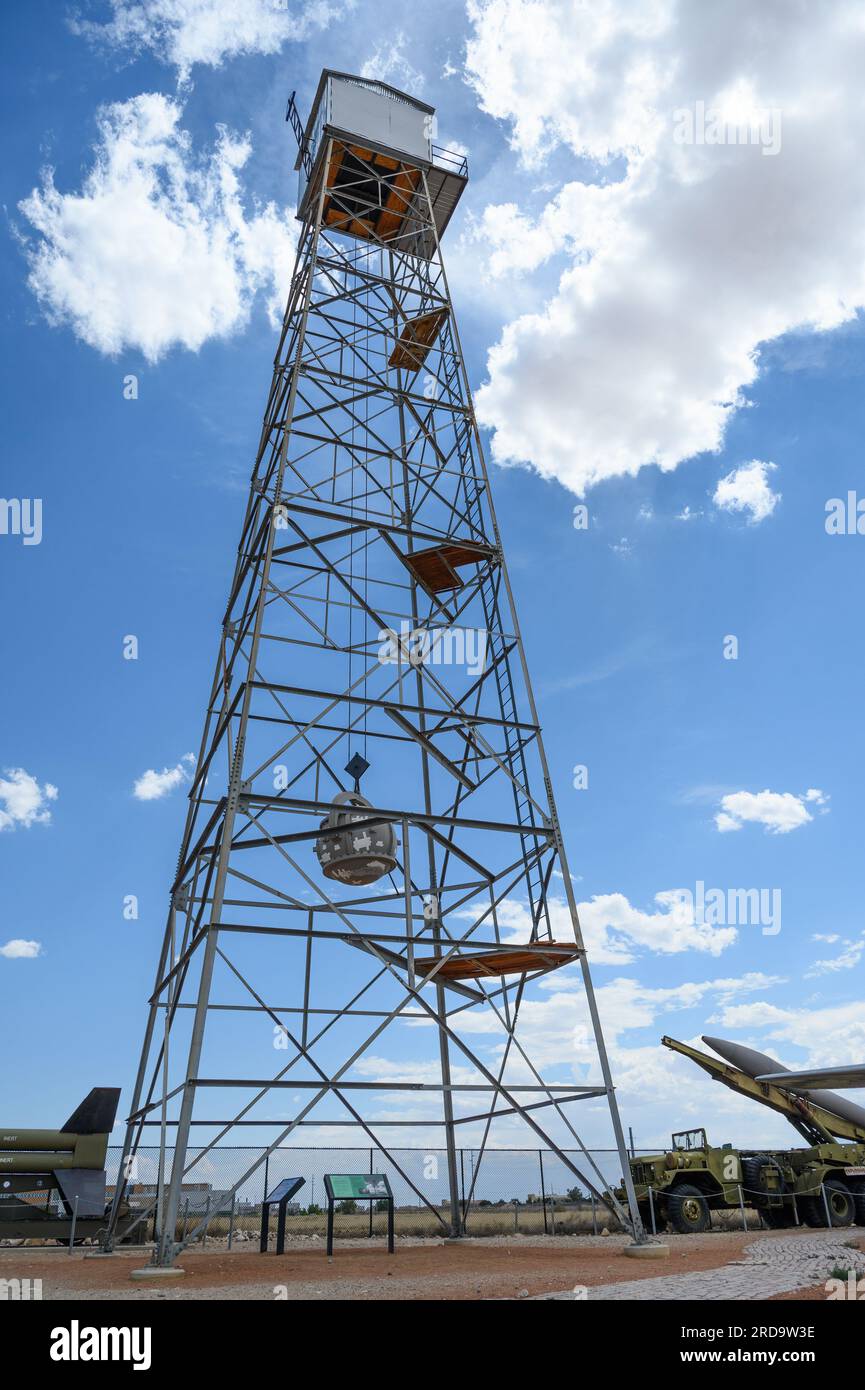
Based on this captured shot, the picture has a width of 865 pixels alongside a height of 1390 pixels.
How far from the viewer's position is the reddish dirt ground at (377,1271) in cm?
920

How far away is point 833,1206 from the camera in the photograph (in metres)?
23.7

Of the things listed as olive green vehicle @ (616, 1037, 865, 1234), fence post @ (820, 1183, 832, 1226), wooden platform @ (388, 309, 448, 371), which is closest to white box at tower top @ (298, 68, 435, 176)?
wooden platform @ (388, 309, 448, 371)

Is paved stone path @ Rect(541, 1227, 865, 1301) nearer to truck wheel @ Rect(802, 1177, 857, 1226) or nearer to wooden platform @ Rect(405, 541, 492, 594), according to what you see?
truck wheel @ Rect(802, 1177, 857, 1226)

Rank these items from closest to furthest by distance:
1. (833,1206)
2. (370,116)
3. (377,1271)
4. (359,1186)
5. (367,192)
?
(377,1271) < (359,1186) < (370,116) < (367,192) < (833,1206)

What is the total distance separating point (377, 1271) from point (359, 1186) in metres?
3.36

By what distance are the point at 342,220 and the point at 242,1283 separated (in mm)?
19809

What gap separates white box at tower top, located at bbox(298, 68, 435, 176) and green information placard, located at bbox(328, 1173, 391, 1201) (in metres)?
19.5

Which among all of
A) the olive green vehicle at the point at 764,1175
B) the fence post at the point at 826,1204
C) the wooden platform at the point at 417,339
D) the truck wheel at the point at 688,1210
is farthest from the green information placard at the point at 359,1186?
the wooden platform at the point at 417,339

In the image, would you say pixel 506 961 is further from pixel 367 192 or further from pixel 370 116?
pixel 370 116

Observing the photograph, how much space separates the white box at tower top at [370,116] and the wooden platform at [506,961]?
16.5 m

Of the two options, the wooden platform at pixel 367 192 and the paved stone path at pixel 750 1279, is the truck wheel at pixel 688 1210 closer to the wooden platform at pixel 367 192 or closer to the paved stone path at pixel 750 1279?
the paved stone path at pixel 750 1279

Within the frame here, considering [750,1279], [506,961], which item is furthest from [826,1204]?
[750,1279]
